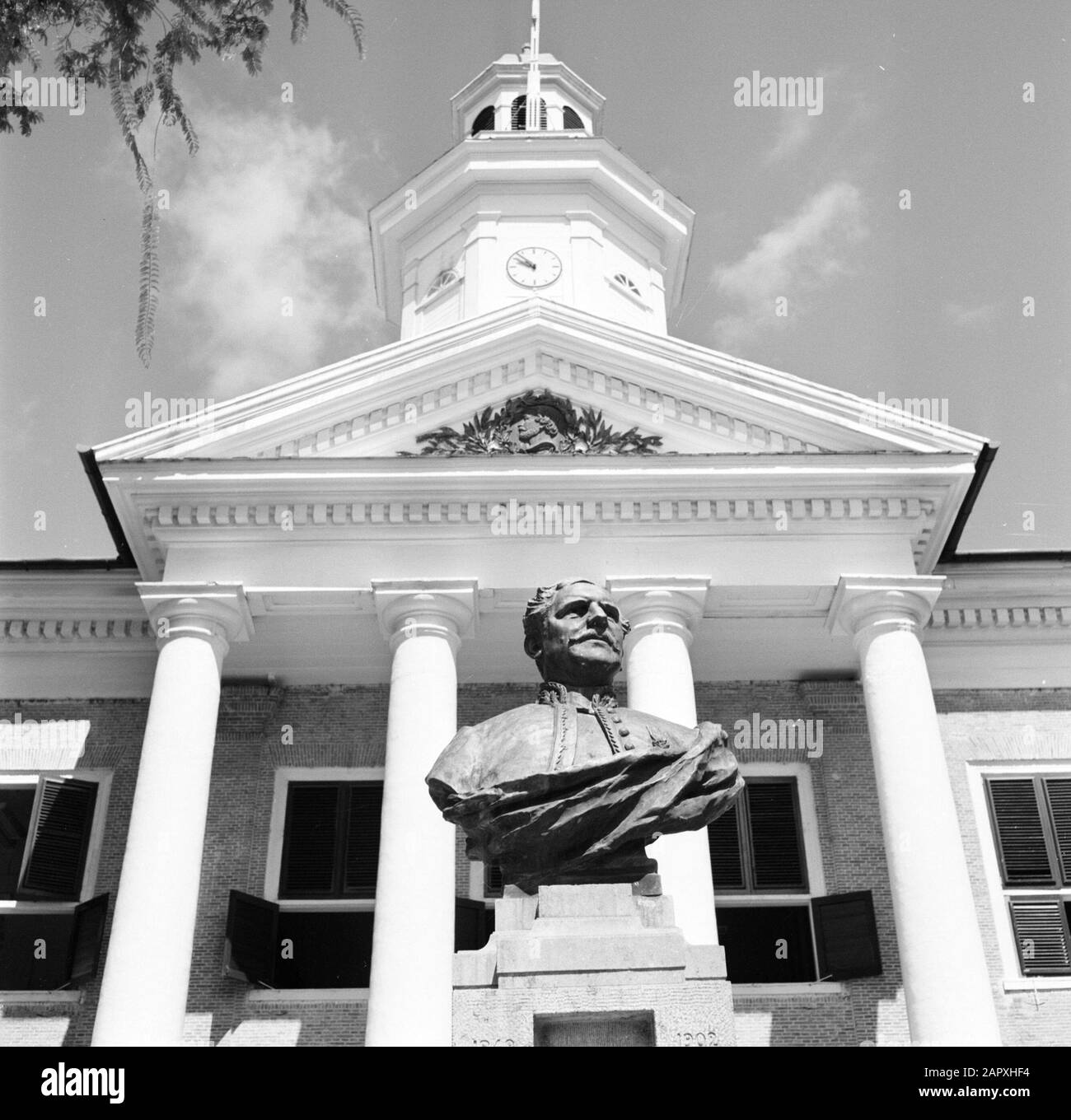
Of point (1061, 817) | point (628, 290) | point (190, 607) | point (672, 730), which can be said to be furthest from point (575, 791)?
point (628, 290)

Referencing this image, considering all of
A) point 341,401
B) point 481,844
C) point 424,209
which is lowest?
point 481,844

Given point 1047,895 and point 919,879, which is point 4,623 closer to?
point 919,879

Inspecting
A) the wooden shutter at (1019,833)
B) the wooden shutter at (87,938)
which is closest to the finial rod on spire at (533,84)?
the wooden shutter at (1019,833)

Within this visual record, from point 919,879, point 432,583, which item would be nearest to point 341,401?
point 432,583

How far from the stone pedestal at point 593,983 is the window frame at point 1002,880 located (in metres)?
11.9

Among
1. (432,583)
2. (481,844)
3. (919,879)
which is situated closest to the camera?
(481,844)

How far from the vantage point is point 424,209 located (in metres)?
29.0

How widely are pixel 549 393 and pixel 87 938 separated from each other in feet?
28.4

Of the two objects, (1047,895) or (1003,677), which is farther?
(1003,677)

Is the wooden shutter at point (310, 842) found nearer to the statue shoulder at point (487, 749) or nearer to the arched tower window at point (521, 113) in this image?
the statue shoulder at point (487, 749)

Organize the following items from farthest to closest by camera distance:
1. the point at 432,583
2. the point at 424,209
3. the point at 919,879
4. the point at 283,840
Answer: the point at 424,209 < the point at 283,840 < the point at 432,583 < the point at 919,879

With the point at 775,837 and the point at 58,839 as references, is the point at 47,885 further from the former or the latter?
the point at 775,837

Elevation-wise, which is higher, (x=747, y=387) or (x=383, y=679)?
(x=747, y=387)

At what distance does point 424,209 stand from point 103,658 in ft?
44.2
